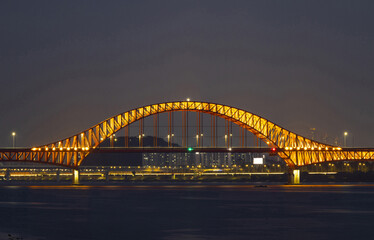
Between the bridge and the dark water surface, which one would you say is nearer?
the dark water surface

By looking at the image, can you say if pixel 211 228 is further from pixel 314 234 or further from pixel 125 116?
pixel 125 116

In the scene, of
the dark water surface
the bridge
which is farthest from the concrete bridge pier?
the dark water surface

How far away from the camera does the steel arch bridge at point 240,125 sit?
552 feet

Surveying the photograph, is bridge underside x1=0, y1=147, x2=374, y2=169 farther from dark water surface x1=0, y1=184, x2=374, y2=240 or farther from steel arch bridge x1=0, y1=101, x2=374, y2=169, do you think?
dark water surface x1=0, y1=184, x2=374, y2=240

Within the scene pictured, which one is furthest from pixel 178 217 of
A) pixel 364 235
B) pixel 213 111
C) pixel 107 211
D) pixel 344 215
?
pixel 213 111

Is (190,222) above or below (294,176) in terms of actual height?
below

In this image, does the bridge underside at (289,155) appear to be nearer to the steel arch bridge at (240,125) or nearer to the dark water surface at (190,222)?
the steel arch bridge at (240,125)

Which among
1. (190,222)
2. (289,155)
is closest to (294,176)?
(289,155)

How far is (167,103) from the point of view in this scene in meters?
170

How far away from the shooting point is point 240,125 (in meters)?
172

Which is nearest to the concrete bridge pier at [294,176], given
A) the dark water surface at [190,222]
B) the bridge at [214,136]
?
the bridge at [214,136]

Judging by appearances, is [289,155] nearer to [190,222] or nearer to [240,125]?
[240,125]

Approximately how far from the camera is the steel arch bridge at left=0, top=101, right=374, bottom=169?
552 ft

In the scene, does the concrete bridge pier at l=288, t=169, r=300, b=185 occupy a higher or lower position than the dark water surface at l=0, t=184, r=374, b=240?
higher
